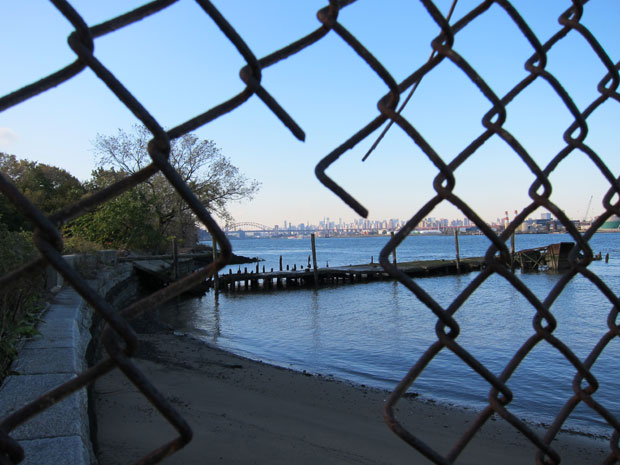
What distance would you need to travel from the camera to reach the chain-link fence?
562mm

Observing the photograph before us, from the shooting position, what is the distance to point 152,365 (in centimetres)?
996

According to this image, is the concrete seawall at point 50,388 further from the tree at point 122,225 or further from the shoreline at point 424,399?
the tree at point 122,225

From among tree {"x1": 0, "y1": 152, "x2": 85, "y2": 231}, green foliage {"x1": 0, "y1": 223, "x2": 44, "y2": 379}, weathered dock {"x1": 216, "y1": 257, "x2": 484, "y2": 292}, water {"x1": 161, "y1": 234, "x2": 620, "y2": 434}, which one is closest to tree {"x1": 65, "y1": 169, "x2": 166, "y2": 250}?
tree {"x1": 0, "y1": 152, "x2": 85, "y2": 231}

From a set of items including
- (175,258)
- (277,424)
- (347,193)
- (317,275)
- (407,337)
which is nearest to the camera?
(347,193)

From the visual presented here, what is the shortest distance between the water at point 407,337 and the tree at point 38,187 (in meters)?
7.51

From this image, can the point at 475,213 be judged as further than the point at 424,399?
No

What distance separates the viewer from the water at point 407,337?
10570mm

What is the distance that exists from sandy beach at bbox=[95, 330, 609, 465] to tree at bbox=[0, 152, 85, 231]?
1201cm

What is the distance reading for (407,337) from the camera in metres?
16.7

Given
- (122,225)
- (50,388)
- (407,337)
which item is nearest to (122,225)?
(122,225)

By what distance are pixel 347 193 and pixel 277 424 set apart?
6.98 m

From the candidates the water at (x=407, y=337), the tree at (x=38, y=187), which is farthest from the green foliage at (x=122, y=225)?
the water at (x=407, y=337)

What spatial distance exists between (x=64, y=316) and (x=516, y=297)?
25474 millimetres

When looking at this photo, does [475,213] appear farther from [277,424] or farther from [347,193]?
[277,424]
